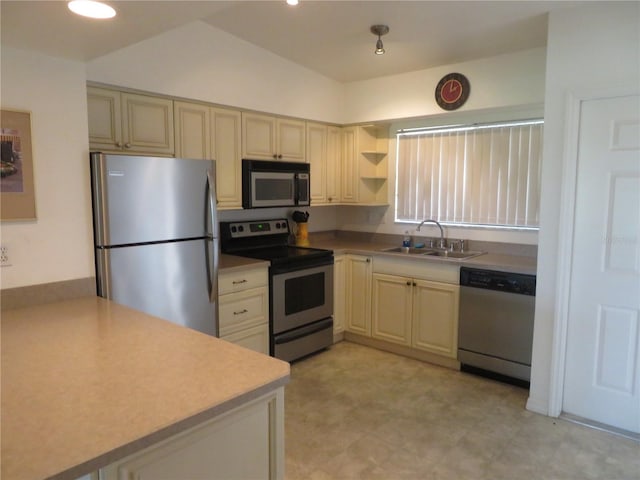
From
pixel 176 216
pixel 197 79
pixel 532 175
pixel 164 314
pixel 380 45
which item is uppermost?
pixel 380 45

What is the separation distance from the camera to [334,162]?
14.3ft

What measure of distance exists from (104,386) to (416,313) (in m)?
2.84

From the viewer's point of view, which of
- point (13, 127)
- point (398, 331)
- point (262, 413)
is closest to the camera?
point (262, 413)

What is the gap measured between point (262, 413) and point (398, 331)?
261cm

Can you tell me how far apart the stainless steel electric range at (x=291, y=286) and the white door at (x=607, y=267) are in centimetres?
186

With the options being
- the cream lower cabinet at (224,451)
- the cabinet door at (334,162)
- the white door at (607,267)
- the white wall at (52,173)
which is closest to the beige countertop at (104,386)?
the cream lower cabinet at (224,451)

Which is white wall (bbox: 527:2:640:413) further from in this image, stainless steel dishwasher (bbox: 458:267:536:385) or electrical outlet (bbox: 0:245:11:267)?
electrical outlet (bbox: 0:245:11:267)

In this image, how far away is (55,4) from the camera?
148 centimetres

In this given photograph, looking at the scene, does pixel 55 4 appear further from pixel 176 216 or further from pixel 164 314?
pixel 164 314

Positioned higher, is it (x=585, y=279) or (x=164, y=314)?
(x=585, y=279)

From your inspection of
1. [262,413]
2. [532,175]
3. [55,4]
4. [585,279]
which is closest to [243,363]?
[262,413]

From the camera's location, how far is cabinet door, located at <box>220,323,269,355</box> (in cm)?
316

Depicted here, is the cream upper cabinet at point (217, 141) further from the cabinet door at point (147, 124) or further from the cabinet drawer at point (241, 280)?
the cabinet drawer at point (241, 280)

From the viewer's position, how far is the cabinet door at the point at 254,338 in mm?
3156
